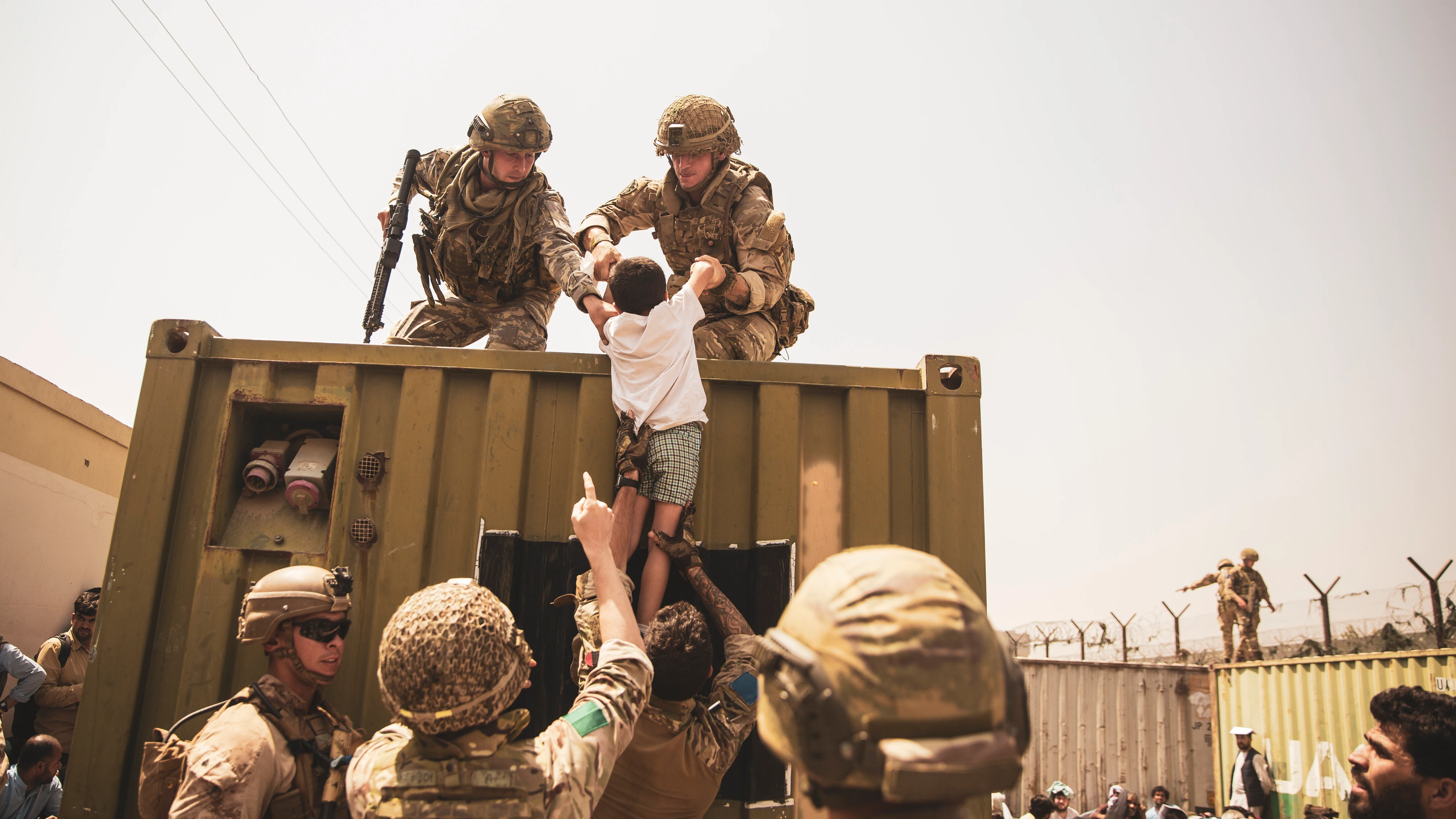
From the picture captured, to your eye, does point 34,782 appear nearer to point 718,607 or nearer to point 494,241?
point 494,241

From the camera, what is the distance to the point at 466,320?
4480 mm

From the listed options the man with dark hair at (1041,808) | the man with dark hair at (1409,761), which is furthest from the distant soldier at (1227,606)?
the man with dark hair at (1409,761)

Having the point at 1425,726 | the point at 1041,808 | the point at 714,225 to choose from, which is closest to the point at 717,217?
the point at 714,225

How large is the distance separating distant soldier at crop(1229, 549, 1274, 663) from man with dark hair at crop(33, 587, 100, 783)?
13932 mm

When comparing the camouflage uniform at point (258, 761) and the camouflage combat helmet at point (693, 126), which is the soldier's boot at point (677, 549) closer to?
the camouflage uniform at point (258, 761)

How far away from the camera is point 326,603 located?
8.54 ft

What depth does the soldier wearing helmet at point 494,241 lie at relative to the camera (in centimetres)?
391

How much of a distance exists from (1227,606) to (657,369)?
1382 cm

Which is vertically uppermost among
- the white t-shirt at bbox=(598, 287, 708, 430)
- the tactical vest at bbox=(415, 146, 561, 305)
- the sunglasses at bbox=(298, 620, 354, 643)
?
the tactical vest at bbox=(415, 146, 561, 305)

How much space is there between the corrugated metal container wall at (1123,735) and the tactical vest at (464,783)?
11382mm

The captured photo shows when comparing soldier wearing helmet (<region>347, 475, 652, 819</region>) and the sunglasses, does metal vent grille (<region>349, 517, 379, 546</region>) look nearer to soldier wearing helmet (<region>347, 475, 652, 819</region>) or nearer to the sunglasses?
the sunglasses

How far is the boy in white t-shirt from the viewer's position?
291 cm

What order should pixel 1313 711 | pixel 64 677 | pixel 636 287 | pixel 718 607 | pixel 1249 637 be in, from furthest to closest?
pixel 1249 637 < pixel 1313 711 < pixel 64 677 < pixel 636 287 < pixel 718 607

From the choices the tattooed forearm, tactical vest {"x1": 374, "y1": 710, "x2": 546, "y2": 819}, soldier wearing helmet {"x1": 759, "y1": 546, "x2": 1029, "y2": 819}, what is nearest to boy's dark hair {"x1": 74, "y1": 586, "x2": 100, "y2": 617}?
the tattooed forearm
